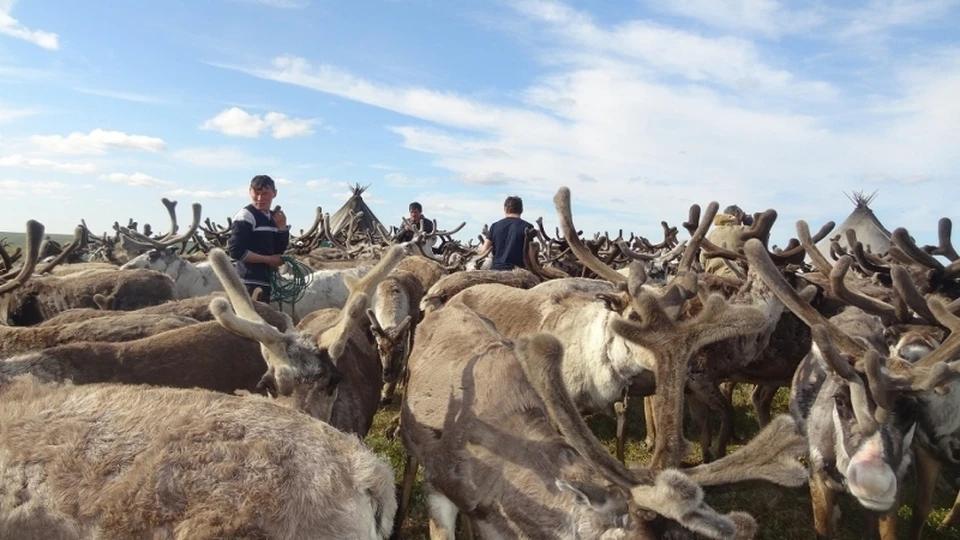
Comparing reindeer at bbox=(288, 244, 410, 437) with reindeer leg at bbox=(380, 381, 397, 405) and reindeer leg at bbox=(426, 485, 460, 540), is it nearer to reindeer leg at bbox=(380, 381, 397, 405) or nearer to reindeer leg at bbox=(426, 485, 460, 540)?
reindeer leg at bbox=(426, 485, 460, 540)

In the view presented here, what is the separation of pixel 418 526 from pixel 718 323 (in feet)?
9.36

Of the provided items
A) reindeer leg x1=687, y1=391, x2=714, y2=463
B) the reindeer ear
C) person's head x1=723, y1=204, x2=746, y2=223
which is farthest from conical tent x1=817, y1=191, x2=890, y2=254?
the reindeer ear

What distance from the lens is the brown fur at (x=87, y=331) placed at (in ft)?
14.4

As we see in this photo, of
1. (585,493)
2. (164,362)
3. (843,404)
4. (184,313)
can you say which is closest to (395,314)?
(184,313)

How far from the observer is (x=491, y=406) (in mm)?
3209

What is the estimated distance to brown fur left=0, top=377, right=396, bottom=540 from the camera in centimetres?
204

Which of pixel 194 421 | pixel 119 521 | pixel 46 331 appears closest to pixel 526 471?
pixel 194 421

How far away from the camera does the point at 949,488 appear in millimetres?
6059

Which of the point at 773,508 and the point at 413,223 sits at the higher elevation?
the point at 413,223

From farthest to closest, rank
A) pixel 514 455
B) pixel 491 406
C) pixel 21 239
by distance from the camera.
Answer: pixel 21 239, pixel 491 406, pixel 514 455

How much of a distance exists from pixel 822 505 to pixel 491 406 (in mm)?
2220

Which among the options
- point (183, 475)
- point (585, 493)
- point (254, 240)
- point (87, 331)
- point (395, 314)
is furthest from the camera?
point (395, 314)

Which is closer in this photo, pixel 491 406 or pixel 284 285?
pixel 491 406

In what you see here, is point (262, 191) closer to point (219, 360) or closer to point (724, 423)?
point (219, 360)
